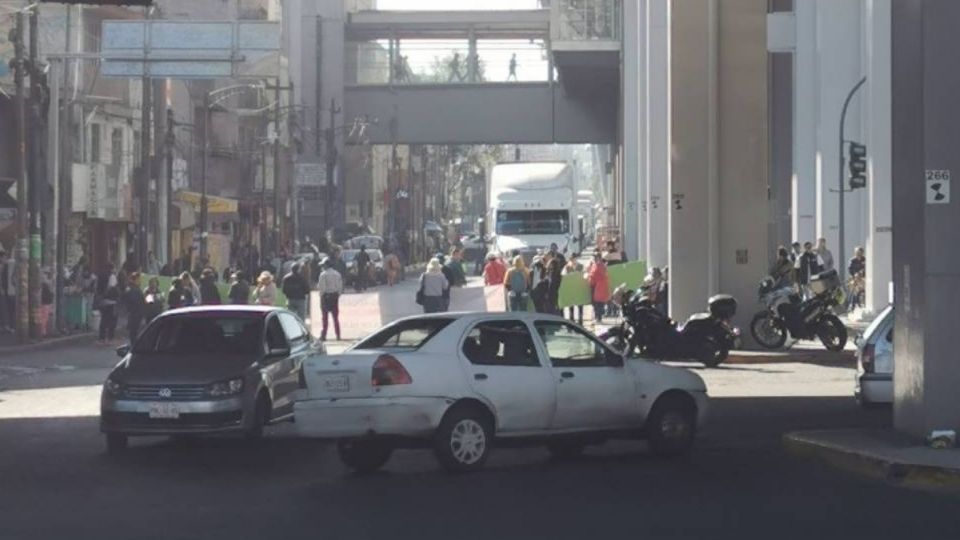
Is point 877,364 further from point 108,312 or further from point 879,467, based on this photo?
point 108,312

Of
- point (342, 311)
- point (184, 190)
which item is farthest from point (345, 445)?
point (184, 190)

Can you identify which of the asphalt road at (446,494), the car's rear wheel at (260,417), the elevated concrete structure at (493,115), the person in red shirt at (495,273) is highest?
the elevated concrete structure at (493,115)

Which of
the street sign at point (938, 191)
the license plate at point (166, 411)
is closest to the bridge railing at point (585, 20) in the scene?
the license plate at point (166, 411)

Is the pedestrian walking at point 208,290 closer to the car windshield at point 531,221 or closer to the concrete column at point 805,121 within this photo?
the concrete column at point 805,121

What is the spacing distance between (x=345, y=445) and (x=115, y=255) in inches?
1768

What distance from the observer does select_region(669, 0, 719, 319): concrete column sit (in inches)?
1330

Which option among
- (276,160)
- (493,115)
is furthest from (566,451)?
(493,115)

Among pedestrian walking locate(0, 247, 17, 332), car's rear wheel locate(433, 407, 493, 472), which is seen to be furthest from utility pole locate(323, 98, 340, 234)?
car's rear wheel locate(433, 407, 493, 472)

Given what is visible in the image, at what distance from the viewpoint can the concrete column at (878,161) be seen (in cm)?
3757

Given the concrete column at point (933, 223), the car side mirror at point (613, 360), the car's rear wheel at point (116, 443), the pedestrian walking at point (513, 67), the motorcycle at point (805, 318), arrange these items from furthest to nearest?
1. the pedestrian walking at point (513, 67)
2. the motorcycle at point (805, 318)
3. the car's rear wheel at point (116, 443)
4. the car side mirror at point (613, 360)
5. the concrete column at point (933, 223)

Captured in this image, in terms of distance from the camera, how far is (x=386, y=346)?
15539 mm

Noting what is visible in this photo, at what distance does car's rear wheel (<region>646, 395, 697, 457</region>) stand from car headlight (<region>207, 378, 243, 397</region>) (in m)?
4.15

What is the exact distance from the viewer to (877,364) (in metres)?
19.8

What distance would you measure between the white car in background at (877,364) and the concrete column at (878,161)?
17838mm
